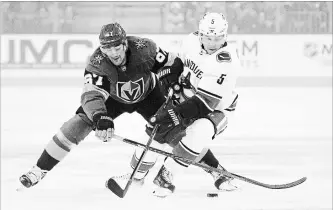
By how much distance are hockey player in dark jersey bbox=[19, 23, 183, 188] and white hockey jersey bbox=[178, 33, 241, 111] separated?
5.1 inches

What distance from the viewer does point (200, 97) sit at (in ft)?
12.4

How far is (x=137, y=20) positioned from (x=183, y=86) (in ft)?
12.9

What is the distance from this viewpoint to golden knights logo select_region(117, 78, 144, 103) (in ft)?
12.9

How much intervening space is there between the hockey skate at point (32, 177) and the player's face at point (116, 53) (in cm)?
65

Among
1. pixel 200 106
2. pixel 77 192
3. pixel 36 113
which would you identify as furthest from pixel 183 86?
pixel 36 113

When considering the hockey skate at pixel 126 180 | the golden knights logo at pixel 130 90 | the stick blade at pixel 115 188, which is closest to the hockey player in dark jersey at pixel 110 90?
the golden knights logo at pixel 130 90

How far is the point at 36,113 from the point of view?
6.50 meters

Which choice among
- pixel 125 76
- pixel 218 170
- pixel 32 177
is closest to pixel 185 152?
pixel 218 170

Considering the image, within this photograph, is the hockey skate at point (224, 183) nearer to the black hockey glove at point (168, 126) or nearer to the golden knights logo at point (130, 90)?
the black hockey glove at point (168, 126)

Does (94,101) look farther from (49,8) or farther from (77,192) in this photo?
(49,8)

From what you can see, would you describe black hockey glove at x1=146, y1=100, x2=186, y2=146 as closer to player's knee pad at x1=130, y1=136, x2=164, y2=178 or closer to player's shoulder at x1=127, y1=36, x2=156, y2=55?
player's knee pad at x1=130, y1=136, x2=164, y2=178

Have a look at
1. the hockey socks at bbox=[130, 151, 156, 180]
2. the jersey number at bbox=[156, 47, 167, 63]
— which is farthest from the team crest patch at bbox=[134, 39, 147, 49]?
the hockey socks at bbox=[130, 151, 156, 180]

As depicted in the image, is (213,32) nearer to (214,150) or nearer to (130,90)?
(130,90)

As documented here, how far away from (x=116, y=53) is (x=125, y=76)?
0.64 ft
